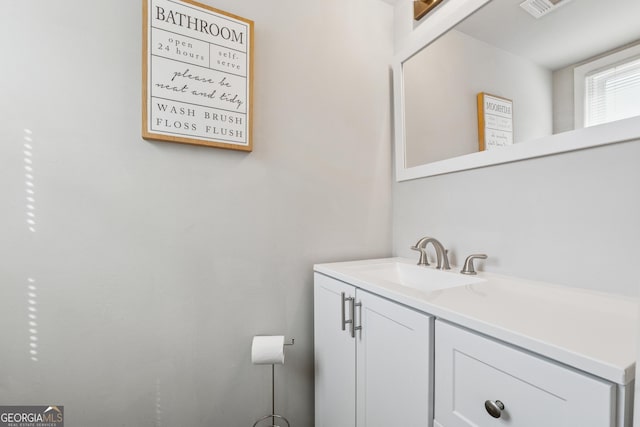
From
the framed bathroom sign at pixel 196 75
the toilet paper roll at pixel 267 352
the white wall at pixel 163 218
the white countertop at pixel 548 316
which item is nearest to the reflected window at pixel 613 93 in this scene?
the white countertop at pixel 548 316

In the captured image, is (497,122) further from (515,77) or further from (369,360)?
(369,360)

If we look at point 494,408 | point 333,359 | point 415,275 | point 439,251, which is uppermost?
point 439,251

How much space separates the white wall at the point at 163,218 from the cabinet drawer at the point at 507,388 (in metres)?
0.78

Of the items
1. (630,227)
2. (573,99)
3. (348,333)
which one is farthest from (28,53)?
(630,227)

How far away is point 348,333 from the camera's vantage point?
3.29ft

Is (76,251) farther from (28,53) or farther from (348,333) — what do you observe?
(348,333)

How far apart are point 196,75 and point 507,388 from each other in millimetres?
1352

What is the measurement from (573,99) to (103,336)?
5.72ft

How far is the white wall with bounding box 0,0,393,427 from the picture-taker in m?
0.90

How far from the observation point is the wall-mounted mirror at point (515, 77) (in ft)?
2.51

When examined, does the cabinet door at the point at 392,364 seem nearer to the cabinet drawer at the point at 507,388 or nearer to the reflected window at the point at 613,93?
the cabinet drawer at the point at 507,388

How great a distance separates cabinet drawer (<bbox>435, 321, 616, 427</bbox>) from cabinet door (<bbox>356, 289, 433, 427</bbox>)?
4 cm

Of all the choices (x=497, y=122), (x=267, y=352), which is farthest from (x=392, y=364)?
(x=497, y=122)

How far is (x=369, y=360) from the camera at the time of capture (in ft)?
2.95
